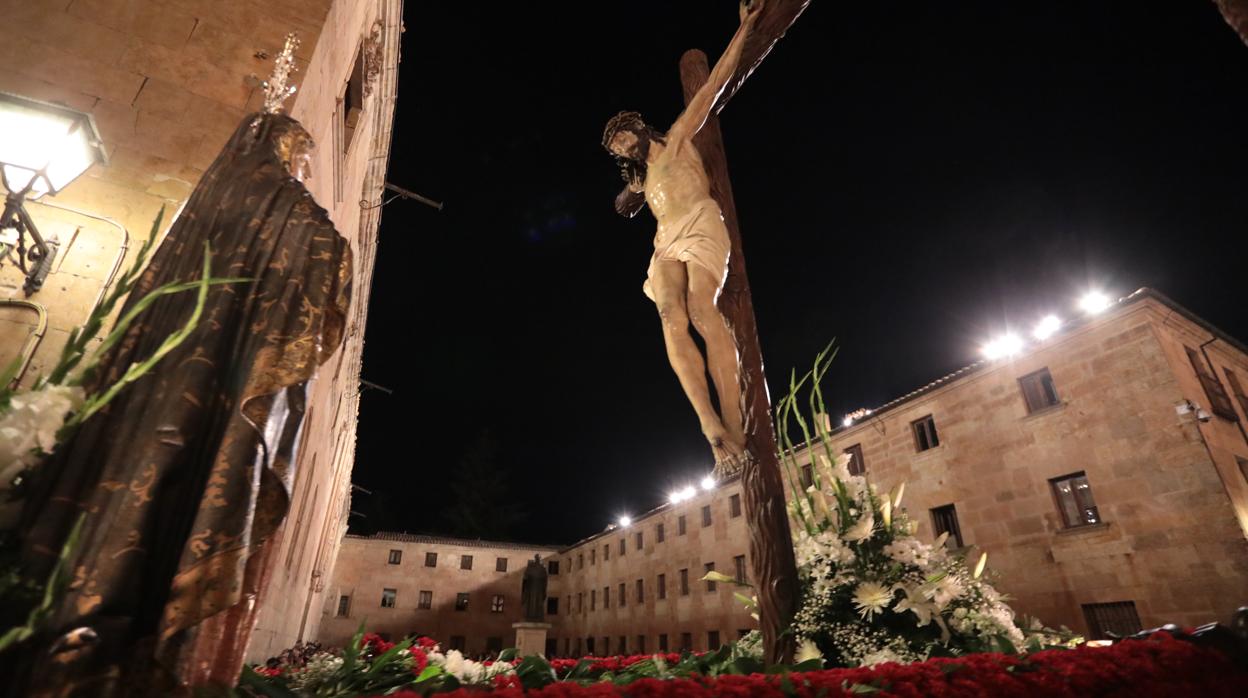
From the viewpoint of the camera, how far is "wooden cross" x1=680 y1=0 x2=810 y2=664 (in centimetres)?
290

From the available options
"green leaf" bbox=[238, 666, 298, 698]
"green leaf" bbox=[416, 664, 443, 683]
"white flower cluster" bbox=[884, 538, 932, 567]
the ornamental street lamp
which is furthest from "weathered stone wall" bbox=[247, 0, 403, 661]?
"white flower cluster" bbox=[884, 538, 932, 567]

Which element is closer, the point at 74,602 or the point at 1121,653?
the point at 74,602

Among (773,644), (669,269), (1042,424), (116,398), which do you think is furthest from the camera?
(1042,424)

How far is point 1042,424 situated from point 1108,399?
1501 millimetres

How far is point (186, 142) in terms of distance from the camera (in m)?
3.77

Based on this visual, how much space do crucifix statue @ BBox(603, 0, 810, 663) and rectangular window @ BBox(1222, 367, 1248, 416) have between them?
1843 centimetres

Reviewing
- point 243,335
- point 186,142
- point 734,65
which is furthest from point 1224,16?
point 186,142

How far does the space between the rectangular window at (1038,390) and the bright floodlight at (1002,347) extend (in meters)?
0.76

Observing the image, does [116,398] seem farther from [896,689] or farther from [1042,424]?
[1042,424]

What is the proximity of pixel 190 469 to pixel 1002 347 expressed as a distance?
18.4 metres

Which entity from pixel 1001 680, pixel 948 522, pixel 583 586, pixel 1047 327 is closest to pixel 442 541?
pixel 583 586

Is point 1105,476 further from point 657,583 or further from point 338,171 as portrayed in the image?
point 657,583

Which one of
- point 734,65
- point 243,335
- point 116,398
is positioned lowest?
point 116,398

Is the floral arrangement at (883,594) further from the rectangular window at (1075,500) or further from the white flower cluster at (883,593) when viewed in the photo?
the rectangular window at (1075,500)
